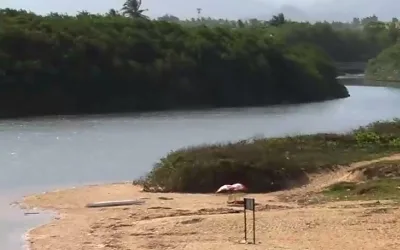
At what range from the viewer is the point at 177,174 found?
78.0 feet

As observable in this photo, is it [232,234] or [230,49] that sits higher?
[230,49]

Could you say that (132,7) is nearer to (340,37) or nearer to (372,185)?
(340,37)

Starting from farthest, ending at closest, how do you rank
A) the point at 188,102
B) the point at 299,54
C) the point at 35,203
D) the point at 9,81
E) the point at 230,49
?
the point at 299,54 < the point at 230,49 < the point at 188,102 < the point at 9,81 < the point at 35,203

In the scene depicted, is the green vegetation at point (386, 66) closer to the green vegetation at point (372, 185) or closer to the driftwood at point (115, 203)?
the green vegetation at point (372, 185)

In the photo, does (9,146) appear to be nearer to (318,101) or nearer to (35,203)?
(35,203)

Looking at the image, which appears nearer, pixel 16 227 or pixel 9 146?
pixel 16 227

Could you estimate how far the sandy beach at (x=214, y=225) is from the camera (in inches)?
617

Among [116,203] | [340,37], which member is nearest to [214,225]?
[116,203]

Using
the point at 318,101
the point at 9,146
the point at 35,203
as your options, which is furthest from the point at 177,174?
the point at 318,101

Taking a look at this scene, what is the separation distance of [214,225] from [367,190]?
5.38 metres

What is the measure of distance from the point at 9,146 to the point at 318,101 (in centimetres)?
4358

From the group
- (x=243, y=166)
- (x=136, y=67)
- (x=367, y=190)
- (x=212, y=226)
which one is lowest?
(x=212, y=226)

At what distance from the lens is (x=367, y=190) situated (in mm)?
21391

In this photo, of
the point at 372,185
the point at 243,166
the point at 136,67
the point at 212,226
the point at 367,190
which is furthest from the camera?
the point at 136,67
